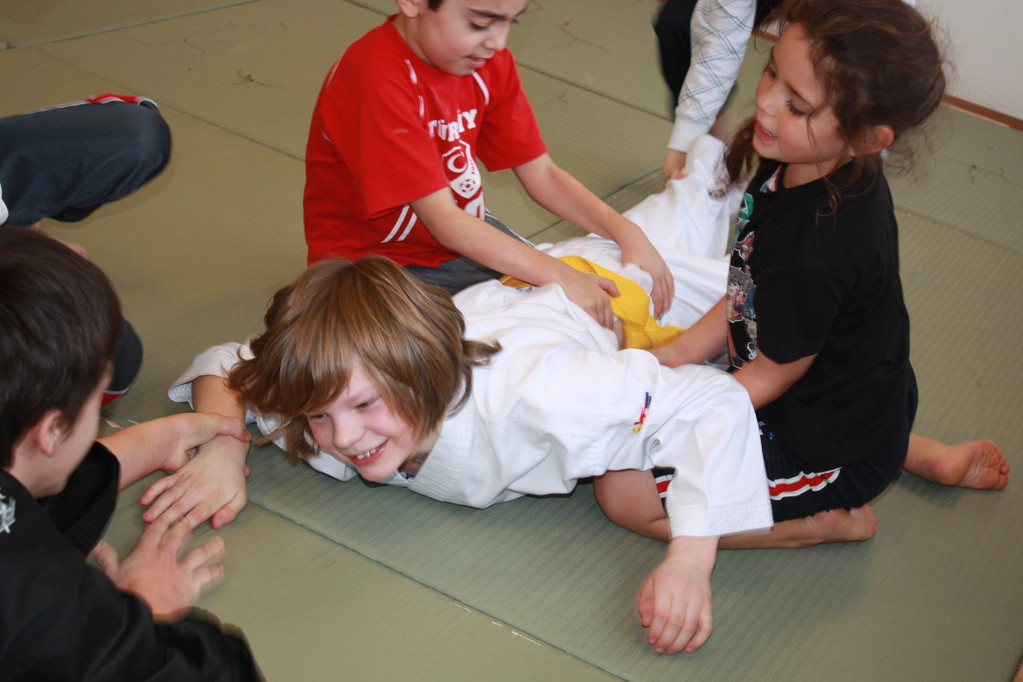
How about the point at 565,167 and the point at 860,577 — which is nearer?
the point at 860,577

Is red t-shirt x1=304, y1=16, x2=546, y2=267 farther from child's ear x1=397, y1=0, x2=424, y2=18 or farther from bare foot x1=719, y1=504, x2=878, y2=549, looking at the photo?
bare foot x1=719, y1=504, x2=878, y2=549

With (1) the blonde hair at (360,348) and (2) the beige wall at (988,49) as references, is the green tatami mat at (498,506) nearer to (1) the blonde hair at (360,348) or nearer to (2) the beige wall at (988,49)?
(1) the blonde hair at (360,348)

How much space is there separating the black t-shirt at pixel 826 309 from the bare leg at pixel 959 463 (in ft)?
0.61

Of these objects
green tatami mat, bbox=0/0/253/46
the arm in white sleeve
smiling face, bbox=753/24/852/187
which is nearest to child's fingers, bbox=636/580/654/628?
smiling face, bbox=753/24/852/187

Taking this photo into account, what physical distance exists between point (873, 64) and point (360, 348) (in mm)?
715

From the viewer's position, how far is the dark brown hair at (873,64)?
1.16 meters

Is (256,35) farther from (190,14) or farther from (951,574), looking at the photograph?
(951,574)

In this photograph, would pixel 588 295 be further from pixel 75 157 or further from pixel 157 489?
pixel 75 157

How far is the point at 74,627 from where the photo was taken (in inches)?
32.3

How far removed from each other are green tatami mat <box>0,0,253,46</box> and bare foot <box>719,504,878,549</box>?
212 centimetres

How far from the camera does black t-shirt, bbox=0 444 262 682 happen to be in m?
0.80

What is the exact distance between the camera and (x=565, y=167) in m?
2.37

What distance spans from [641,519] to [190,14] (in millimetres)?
2111

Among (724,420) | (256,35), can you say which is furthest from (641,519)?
(256,35)
